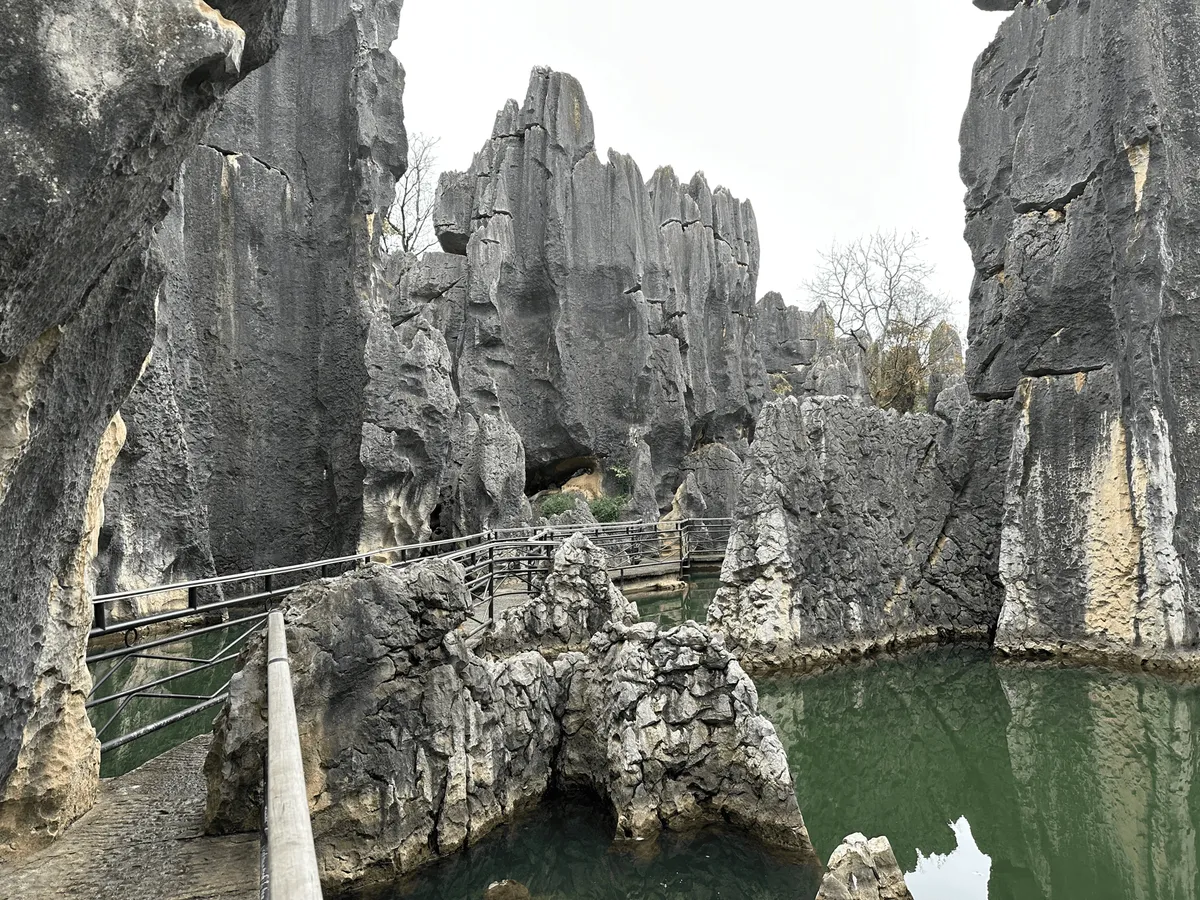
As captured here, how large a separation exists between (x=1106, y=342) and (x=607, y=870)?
909 cm

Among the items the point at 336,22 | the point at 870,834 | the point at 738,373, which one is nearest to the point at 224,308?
the point at 336,22

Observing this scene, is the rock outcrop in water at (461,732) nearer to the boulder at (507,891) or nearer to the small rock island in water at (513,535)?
the small rock island in water at (513,535)

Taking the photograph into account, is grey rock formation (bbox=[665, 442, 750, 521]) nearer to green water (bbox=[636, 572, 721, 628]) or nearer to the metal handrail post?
green water (bbox=[636, 572, 721, 628])

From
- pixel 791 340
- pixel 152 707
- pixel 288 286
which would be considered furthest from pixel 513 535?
pixel 791 340

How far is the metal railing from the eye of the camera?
3906mm

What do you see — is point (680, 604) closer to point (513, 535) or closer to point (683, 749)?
point (513, 535)

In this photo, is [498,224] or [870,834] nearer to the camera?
[870,834]

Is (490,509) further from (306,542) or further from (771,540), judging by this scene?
(771,540)

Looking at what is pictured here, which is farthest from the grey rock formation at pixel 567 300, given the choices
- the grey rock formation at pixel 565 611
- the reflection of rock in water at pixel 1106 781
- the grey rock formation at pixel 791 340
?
the reflection of rock in water at pixel 1106 781

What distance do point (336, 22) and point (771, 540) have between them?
12077mm

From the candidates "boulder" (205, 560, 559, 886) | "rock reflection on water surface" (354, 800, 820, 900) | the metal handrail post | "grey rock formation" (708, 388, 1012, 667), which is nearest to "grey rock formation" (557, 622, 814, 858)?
"rock reflection on water surface" (354, 800, 820, 900)

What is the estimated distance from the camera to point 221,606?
13.9 feet

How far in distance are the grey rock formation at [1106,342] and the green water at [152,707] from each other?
366 inches

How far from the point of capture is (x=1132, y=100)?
9.09 metres
